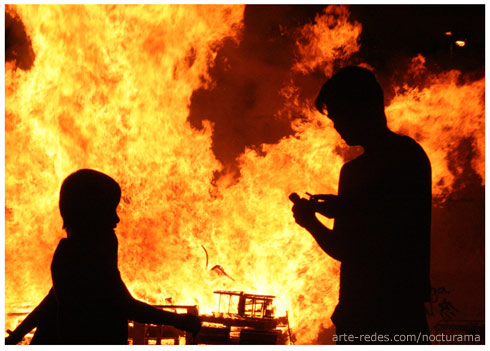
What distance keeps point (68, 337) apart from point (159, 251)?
3.46m

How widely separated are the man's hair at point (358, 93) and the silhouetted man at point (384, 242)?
0.17m

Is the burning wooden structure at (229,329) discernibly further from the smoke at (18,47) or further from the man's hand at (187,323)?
the smoke at (18,47)

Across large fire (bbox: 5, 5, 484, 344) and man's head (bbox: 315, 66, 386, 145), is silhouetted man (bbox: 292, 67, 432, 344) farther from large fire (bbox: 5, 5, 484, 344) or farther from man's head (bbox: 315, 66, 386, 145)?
large fire (bbox: 5, 5, 484, 344)

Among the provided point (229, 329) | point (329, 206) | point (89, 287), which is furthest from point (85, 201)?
point (229, 329)

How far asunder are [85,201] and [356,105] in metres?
1.30

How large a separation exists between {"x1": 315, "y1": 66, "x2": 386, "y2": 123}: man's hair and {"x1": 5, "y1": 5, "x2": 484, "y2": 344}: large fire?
3095mm

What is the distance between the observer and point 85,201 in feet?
6.64

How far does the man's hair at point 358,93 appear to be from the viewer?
208 centimetres

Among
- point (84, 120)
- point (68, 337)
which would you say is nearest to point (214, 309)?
point (84, 120)

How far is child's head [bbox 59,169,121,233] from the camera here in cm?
201

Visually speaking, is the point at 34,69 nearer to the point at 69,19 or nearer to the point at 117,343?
the point at 69,19

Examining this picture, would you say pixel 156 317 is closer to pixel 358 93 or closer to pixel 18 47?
pixel 358 93

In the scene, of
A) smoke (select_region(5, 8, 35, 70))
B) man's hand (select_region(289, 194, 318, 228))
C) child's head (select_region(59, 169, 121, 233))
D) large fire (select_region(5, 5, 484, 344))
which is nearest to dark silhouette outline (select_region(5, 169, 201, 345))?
child's head (select_region(59, 169, 121, 233))

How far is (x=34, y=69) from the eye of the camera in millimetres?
4969
